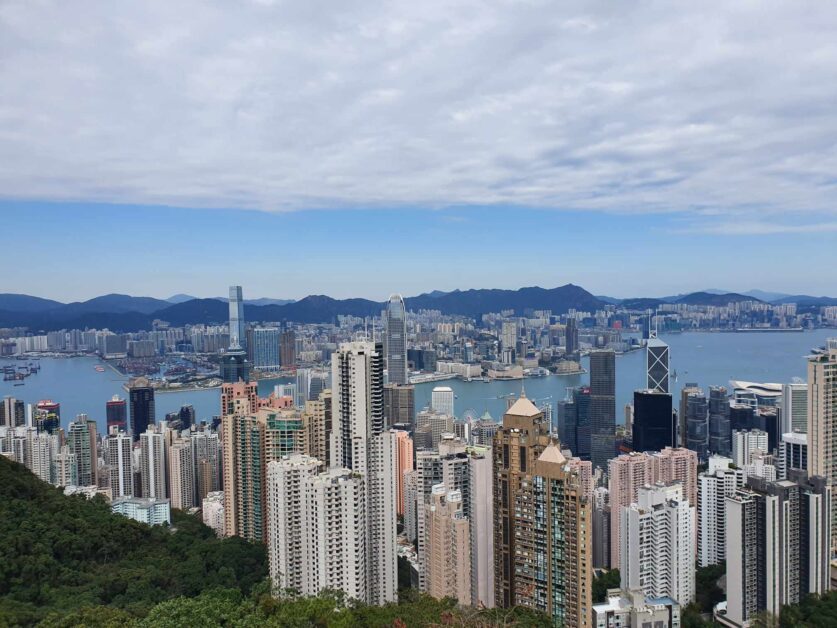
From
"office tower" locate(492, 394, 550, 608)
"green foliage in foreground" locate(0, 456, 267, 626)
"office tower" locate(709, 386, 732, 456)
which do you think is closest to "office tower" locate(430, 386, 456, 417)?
"office tower" locate(709, 386, 732, 456)

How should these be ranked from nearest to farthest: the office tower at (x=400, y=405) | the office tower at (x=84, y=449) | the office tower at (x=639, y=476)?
the office tower at (x=639, y=476) → the office tower at (x=84, y=449) → the office tower at (x=400, y=405)

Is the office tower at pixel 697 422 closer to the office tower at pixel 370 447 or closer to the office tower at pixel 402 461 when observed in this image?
the office tower at pixel 402 461

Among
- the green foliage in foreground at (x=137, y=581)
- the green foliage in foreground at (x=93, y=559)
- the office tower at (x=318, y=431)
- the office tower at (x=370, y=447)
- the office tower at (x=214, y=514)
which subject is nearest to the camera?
the green foliage in foreground at (x=137, y=581)

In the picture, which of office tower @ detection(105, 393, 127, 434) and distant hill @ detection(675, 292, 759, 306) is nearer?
office tower @ detection(105, 393, 127, 434)

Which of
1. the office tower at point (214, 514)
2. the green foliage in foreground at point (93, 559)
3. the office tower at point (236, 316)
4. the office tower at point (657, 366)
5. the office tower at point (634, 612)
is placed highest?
the office tower at point (236, 316)

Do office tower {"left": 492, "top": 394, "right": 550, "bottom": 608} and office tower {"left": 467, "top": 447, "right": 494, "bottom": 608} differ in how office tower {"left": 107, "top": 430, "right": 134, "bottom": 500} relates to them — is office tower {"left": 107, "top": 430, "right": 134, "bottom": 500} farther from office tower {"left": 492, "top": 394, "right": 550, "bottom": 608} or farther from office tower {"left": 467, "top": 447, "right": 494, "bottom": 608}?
office tower {"left": 492, "top": 394, "right": 550, "bottom": 608}

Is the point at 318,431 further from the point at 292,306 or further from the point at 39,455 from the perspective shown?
the point at 292,306

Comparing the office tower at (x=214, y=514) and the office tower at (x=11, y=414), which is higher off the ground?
the office tower at (x=11, y=414)

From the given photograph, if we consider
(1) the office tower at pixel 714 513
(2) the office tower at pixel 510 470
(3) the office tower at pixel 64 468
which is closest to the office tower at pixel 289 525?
(2) the office tower at pixel 510 470
